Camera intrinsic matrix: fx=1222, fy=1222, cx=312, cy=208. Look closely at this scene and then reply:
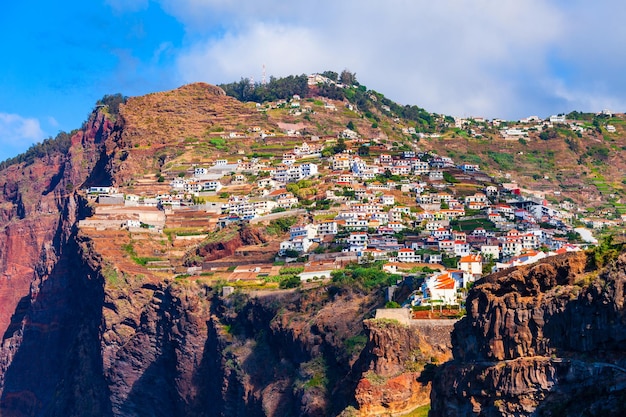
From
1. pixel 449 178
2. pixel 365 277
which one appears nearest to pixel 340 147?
pixel 449 178

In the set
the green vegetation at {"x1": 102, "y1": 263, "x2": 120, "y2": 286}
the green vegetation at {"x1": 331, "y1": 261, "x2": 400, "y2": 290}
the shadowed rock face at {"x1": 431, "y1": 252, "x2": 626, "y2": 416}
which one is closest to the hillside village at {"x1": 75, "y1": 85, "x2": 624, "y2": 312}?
the green vegetation at {"x1": 331, "y1": 261, "x2": 400, "y2": 290}

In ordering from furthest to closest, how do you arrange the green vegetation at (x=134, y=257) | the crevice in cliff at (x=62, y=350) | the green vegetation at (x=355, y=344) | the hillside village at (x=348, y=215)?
the green vegetation at (x=134, y=257) → the crevice in cliff at (x=62, y=350) → the hillside village at (x=348, y=215) → the green vegetation at (x=355, y=344)

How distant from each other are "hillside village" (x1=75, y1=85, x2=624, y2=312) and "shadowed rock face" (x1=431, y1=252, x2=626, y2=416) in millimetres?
21359

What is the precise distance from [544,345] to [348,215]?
56059 millimetres

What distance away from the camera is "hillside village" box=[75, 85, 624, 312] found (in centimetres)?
7969

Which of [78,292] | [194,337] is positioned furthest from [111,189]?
[194,337]

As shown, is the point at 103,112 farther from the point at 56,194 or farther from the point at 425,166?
the point at 425,166

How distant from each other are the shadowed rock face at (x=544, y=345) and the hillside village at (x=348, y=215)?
21359 mm

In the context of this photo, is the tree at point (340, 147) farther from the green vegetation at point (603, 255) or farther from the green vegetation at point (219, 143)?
the green vegetation at point (603, 255)

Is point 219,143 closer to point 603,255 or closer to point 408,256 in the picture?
point 408,256

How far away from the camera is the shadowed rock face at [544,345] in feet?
106

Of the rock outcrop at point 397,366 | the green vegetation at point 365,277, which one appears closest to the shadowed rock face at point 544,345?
the rock outcrop at point 397,366

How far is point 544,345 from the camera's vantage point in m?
35.0

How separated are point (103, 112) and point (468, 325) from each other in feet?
364
